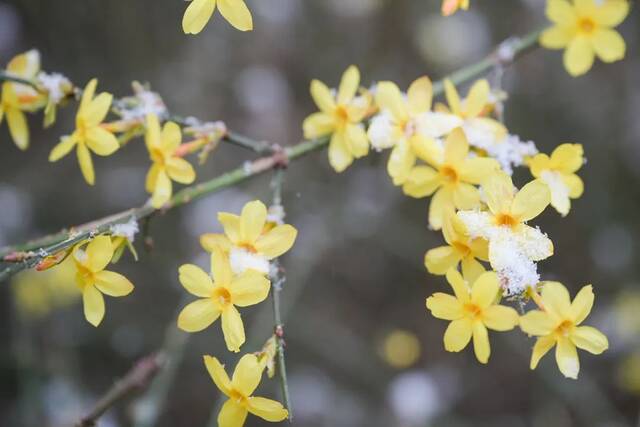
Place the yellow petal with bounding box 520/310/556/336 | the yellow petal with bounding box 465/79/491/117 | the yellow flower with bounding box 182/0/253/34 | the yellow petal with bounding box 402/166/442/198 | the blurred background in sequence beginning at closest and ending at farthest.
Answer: the yellow petal with bounding box 520/310/556/336
the yellow flower with bounding box 182/0/253/34
the yellow petal with bounding box 402/166/442/198
the yellow petal with bounding box 465/79/491/117
the blurred background

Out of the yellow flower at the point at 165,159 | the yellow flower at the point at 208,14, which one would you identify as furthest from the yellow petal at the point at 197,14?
the yellow flower at the point at 165,159

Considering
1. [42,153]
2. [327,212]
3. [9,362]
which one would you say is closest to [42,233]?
[42,153]

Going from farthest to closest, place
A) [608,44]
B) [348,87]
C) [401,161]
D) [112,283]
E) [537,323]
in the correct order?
[608,44] → [348,87] → [401,161] → [112,283] → [537,323]

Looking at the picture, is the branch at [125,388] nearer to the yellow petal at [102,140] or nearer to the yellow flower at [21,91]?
the yellow petal at [102,140]

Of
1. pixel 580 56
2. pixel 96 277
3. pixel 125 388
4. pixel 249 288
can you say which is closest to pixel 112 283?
pixel 96 277

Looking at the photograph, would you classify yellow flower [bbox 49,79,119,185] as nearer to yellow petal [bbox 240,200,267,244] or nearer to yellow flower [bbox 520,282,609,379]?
yellow petal [bbox 240,200,267,244]

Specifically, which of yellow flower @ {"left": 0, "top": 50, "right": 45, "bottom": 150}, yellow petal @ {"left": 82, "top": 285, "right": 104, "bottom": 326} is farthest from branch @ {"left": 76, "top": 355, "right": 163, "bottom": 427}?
yellow flower @ {"left": 0, "top": 50, "right": 45, "bottom": 150}

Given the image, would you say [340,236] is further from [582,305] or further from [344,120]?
[582,305]
